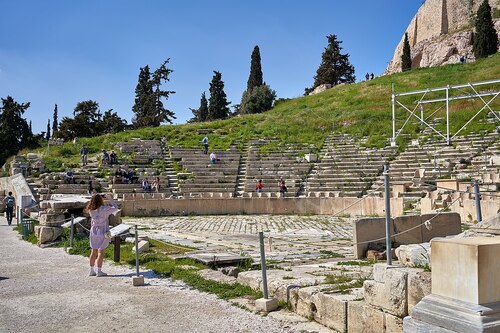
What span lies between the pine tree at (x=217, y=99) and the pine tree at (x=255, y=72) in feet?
15.1

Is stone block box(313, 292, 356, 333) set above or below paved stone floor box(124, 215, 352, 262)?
above

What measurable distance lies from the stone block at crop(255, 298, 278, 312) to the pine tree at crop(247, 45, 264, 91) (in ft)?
195

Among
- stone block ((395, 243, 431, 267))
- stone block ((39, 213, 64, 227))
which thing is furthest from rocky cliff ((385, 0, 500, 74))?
stone block ((395, 243, 431, 267))

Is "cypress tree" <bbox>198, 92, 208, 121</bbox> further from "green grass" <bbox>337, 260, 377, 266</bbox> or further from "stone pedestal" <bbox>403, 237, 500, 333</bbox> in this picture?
"stone pedestal" <bbox>403, 237, 500, 333</bbox>

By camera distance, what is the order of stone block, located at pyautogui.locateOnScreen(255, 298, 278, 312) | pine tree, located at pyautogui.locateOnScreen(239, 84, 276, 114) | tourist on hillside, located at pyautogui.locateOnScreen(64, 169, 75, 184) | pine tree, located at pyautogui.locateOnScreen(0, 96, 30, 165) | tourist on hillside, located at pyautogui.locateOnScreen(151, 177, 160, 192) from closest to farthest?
stone block, located at pyautogui.locateOnScreen(255, 298, 278, 312) < tourist on hillside, located at pyautogui.locateOnScreen(64, 169, 75, 184) < tourist on hillside, located at pyautogui.locateOnScreen(151, 177, 160, 192) < pine tree, located at pyautogui.locateOnScreen(0, 96, 30, 165) < pine tree, located at pyautogui.locateOnScreen(239, 84, 276, 114)

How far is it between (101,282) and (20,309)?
179 centimetres

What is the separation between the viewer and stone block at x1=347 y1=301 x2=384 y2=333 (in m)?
5.03

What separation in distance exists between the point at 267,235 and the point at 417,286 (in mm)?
10685

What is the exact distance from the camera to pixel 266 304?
631 centimetres

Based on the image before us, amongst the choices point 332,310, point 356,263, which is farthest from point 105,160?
point 332,310

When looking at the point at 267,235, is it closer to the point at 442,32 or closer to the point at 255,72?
the point at 255,72

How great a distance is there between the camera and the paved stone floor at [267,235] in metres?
11.3

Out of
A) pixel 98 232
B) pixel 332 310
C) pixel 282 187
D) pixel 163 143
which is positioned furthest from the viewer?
pixel 163 143

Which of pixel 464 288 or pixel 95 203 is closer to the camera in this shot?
pixel 464 288
